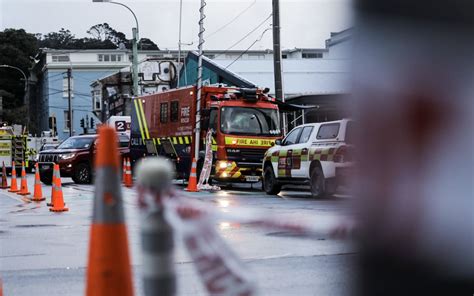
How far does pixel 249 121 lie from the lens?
18.5 m

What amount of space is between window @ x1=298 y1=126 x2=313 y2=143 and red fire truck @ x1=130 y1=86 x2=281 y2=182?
133 inches

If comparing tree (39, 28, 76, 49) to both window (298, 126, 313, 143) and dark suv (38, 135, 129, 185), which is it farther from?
window (298, 126, 313, 143)

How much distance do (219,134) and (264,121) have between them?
1.39 metres

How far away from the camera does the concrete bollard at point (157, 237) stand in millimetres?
2418

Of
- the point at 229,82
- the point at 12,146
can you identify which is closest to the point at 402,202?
the point at 229,82

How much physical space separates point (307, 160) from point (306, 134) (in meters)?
0.61

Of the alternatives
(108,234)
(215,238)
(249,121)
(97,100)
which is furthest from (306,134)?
(97,100)

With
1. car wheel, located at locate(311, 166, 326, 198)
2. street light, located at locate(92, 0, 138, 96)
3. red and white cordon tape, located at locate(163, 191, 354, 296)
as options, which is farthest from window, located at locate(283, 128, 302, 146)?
street light, located at locate(92, 0, 138, 96)

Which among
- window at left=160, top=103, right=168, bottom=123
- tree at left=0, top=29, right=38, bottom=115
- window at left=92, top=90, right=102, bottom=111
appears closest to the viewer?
window at left=160, top=103, right=168, bottom=123

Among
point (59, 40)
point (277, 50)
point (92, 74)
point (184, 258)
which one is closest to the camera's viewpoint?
point (184, 258)

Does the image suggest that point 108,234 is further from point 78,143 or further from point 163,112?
point 78,143

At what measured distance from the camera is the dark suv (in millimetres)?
21844

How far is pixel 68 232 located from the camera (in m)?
9.41

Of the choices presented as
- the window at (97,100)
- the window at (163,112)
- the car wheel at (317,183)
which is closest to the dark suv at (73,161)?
the window at (163,112)
